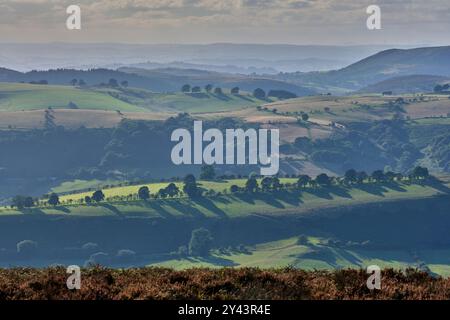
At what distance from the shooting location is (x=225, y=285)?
2156cm

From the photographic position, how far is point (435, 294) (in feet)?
67.5

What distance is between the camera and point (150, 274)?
23.8m

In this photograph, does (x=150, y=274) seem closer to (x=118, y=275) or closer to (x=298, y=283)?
(x=118, y=275)

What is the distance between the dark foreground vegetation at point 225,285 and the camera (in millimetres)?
20422

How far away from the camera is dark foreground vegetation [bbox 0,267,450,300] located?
20.4 metres
